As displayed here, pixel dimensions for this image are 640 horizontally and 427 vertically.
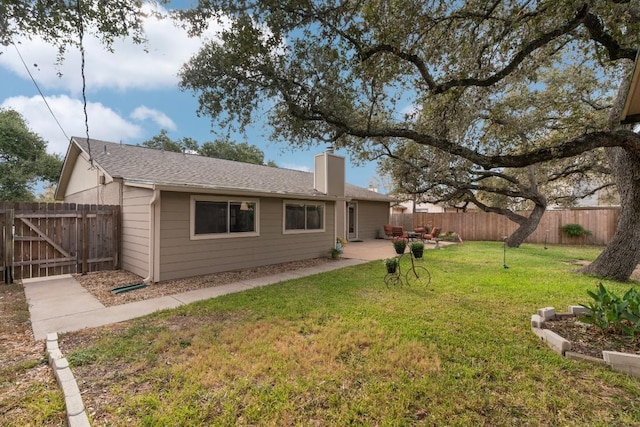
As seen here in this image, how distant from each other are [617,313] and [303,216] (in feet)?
25.9

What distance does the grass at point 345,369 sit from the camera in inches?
91.4

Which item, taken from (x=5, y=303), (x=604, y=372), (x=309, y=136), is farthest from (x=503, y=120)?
(x=5, y=303)

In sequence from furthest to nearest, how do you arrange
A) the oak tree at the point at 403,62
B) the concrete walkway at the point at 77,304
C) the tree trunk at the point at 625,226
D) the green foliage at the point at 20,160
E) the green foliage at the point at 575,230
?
the green foliage at the point at 20,160
the green foliage at the point at 575,230
the tree trunk at the point at 625,226
the oak tree at the point at 403,62
the concrete walkway at the point at 77,304

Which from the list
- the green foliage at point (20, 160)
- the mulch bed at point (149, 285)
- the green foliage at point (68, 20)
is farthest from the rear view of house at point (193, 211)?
the green foliage at point (20, 160)

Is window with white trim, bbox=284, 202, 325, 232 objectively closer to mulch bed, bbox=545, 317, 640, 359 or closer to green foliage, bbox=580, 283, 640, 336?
mulch bed, bbox=545, 317, 640, 359

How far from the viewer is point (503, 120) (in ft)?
30.2

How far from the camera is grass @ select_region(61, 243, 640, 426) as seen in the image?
232cm

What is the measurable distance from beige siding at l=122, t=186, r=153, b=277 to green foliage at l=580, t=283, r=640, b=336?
27.0 ft

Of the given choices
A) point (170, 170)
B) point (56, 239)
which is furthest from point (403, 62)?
point (56, 239)

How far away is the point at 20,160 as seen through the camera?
19391mm

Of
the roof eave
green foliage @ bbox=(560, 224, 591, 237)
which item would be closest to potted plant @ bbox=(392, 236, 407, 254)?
the roof eave

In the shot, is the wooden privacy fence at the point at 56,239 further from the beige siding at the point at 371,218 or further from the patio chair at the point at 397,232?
the patio chair at the point at 397,232

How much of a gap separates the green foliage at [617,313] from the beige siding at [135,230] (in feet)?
27.0

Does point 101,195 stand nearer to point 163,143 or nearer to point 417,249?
point 417,249
